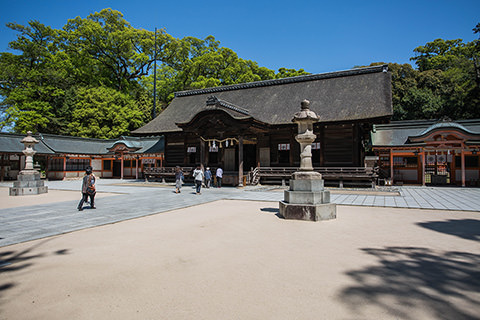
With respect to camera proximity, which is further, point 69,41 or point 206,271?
point 69,41

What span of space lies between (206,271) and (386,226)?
189 inches

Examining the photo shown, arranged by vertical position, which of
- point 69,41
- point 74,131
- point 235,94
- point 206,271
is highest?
point 69,41

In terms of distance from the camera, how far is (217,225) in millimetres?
6660

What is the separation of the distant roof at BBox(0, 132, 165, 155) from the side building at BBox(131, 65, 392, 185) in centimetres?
407

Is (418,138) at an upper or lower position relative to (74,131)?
lower

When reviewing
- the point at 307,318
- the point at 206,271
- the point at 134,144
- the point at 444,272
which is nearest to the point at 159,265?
the point at 206,271

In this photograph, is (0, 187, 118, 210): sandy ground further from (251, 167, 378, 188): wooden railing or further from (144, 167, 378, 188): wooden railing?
(251, 167, 378, 188): wooden railing

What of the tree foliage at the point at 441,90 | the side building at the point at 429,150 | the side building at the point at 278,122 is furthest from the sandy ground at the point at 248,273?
the tree foliage at the point at 441,90

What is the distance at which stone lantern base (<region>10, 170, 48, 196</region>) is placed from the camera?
1349cm

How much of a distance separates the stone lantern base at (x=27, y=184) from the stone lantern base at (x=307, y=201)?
1369 centimetres

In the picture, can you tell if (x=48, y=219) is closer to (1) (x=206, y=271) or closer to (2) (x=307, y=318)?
(1) (x=206, y=271)

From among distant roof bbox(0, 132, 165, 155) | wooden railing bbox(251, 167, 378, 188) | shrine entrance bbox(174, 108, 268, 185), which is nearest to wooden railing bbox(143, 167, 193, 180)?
shrine entrance bbox(174, 108, 268, 185)

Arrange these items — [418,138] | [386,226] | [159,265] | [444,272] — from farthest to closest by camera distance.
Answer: [418,138] → [386,226] → [159,265] → [444,272]

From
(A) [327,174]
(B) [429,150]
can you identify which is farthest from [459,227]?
(B) [429,150]
